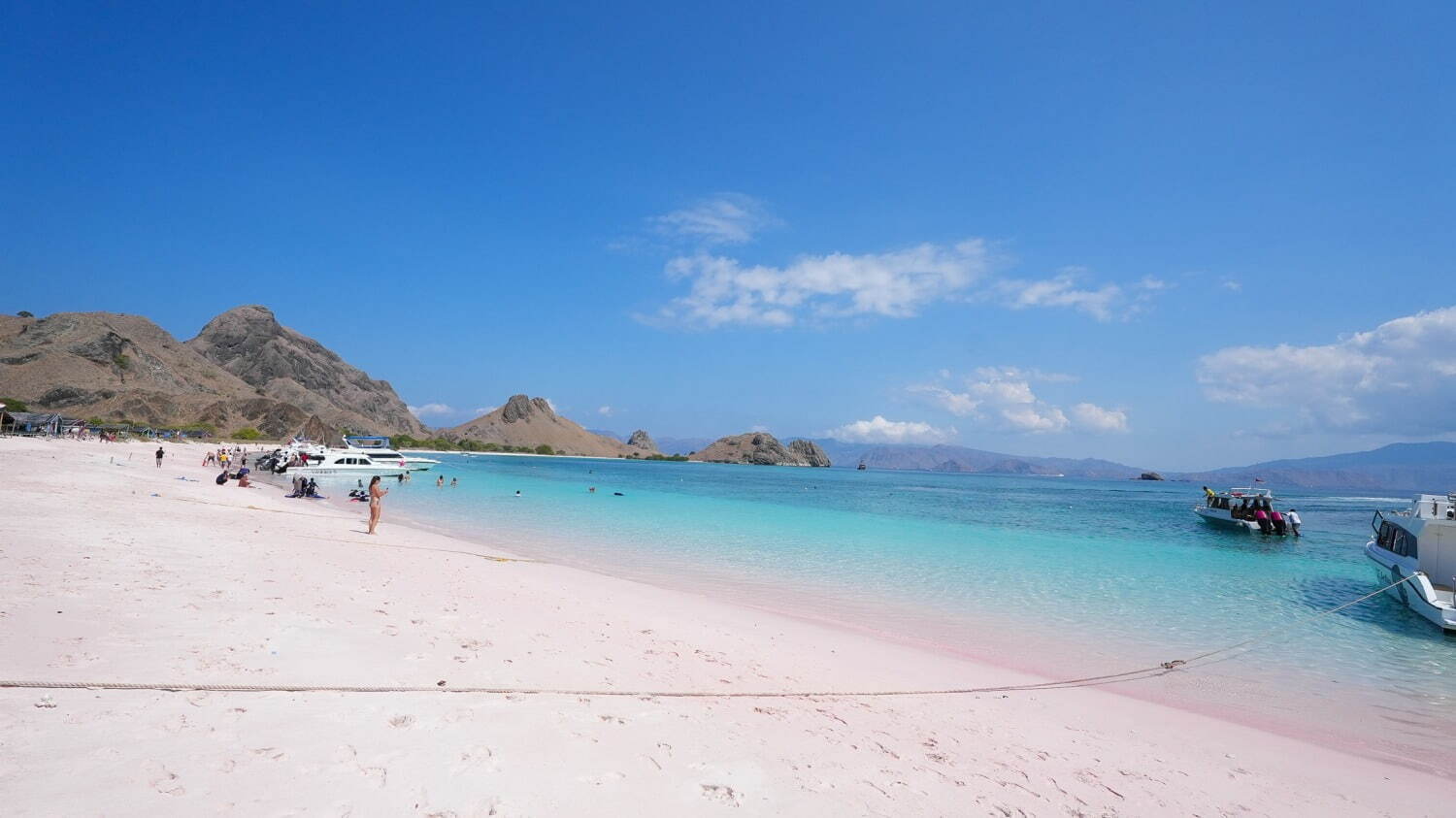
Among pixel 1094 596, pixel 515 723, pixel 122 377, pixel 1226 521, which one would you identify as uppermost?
pixel 122 377

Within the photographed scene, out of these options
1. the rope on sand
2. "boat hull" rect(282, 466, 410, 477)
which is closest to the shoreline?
the rope on sand

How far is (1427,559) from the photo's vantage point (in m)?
14.8

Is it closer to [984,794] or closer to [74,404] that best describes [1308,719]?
[984,794]

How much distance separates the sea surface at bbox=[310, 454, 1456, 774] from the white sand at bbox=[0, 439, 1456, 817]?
5.62ft

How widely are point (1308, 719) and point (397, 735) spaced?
977 centimetres

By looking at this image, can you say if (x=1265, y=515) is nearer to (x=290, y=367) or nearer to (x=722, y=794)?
(x=722, y=794)

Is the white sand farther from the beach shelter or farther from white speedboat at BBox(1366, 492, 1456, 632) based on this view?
the beach shelter

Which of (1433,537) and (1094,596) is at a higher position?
(1433,537)

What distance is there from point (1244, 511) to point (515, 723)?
4378 centimetres

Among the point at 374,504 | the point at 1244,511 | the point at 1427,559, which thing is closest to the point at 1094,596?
the point at 1427,559

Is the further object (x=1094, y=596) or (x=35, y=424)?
Answer: (x=35, y=424)

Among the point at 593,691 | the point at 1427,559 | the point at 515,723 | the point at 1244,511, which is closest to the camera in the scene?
the point at 515,723

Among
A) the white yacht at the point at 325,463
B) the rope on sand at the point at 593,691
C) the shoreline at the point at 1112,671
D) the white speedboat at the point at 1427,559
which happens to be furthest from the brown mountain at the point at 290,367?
the white speedboat at the point at 1427,559

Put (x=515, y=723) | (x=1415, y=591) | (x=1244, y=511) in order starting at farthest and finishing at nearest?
(x=1244, y=511) → (x=1415, y=591) → (x=515, y=723)
